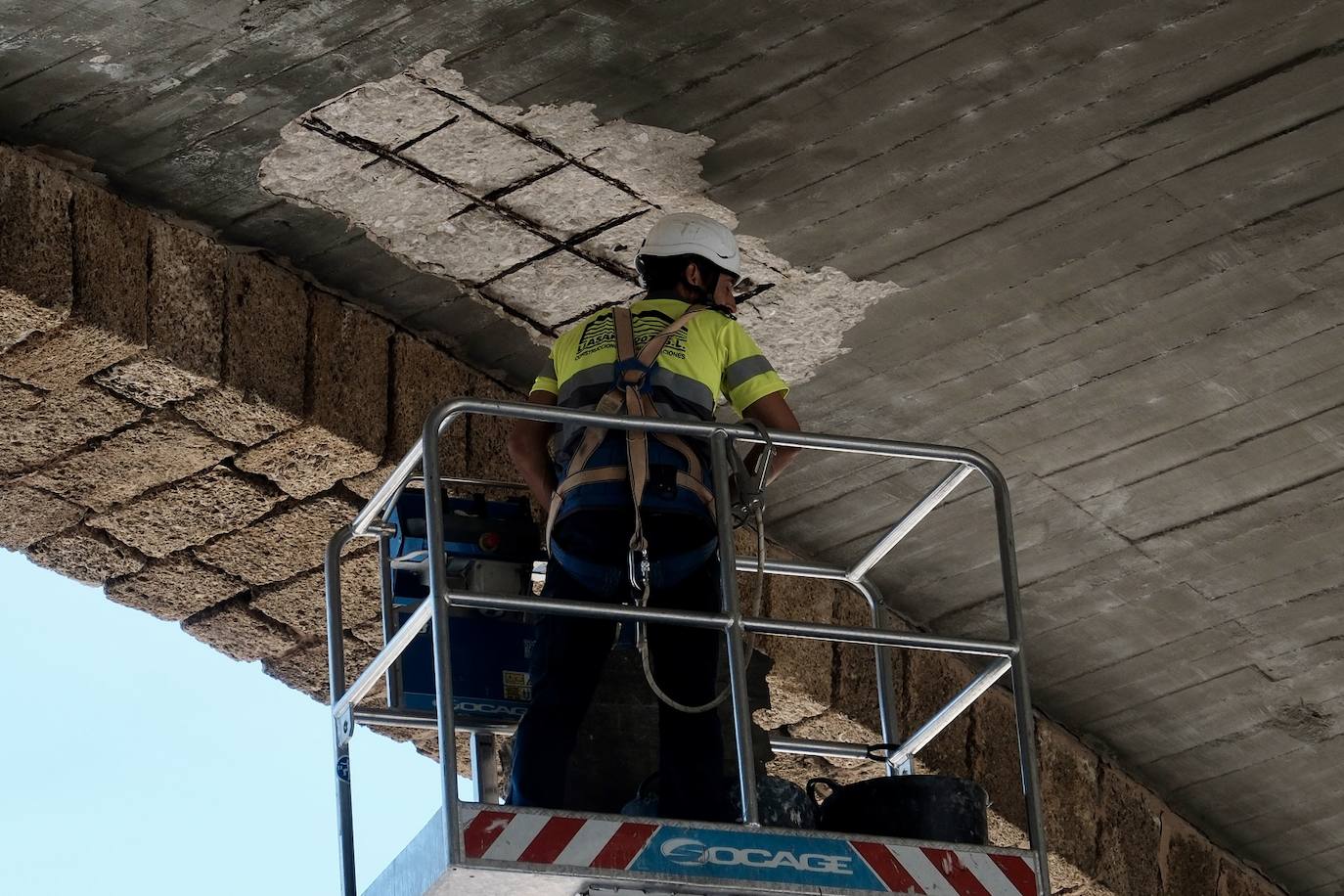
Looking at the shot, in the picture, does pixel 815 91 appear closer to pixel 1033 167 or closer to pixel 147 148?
pixel 1033 167

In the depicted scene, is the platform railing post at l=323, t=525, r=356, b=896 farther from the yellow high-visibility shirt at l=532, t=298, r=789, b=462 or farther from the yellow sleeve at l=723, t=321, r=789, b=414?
the yellow sleeve at l=723, t=321, r=789, b=414

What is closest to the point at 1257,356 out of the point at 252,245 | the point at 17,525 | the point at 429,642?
the point at 429,642

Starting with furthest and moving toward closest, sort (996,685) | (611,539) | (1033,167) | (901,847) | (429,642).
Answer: (996,685) → (1033,167) → (429,642) → (611,539) → (901,847)

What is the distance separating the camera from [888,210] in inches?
236

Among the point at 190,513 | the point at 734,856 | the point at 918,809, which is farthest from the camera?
the point at 190,513

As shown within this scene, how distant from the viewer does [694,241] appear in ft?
17.7

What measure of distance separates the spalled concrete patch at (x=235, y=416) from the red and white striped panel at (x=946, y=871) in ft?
8.35

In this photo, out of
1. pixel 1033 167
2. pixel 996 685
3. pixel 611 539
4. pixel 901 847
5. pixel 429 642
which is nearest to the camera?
pixel 901 847

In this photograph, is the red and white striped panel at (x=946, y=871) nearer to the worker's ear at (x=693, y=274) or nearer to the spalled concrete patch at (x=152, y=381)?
the worker's ear at (x=693, y=274)

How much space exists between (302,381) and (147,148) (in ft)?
2.77

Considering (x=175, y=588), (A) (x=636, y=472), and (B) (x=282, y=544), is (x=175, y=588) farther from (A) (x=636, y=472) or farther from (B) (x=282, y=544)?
(A) (x=636, y=472)

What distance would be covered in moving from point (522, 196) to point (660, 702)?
194 centimetres

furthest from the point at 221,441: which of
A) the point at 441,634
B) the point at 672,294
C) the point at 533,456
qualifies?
the point at 441,634

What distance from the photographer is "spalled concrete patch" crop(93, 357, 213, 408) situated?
593 centimetres
